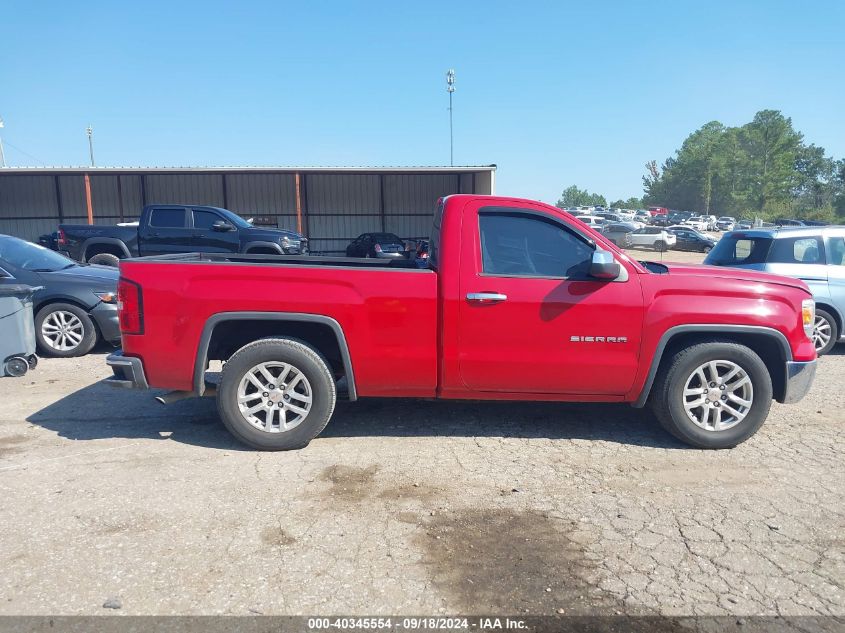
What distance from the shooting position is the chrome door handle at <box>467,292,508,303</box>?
4555 mm

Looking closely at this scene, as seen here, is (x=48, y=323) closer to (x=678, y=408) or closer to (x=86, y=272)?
(x=86, y=272)

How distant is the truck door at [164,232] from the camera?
13789 mm

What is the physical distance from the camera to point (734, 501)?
12.9 ft

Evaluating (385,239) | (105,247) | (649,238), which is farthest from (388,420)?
(649,238)

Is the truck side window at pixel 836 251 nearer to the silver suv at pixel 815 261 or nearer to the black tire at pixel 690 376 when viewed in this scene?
the silver suv at pixel 815 261

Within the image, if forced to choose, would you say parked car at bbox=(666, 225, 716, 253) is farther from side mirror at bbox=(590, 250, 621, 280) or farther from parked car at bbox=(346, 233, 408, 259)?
side mirror at bbox=(590, 250, 621, 280)

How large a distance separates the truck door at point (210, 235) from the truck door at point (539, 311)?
10.3 m

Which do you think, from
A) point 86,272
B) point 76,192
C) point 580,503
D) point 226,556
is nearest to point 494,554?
point 580,503

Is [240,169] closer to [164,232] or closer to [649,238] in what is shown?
[164,232]

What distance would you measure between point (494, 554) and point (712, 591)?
1.05 m

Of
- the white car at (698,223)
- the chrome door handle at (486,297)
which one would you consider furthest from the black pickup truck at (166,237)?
the white car at (698,223)

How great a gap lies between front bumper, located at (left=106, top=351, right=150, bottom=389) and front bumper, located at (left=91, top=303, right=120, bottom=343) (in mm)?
3513

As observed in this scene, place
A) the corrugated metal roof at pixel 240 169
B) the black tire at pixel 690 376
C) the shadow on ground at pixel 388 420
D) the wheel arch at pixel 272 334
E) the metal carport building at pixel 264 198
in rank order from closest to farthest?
1. the wheel arch at pixel 272 334
2. the black tire at pixel 690 376
3. the shadow on ground at pixel 388 420
4. the corrugated metal roof at pixel 240 169
5. the metal carport building at pixel 264 198

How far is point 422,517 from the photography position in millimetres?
3705
